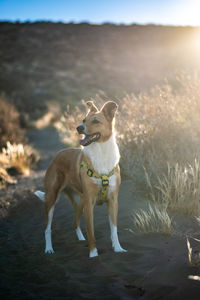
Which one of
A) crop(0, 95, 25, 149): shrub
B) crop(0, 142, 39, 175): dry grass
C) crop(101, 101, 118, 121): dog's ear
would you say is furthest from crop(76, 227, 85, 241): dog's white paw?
crop(0, 95, 25, 149): shrub

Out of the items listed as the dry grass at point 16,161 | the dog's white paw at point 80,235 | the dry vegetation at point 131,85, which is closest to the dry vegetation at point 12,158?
the dry grass at point 16,161

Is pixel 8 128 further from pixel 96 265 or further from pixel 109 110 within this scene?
pixel 96 265

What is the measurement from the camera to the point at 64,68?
43062 mm

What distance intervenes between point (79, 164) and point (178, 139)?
2956 mm

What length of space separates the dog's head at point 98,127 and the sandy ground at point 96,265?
1540 millimetres

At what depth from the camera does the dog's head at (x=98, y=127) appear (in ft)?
13.4

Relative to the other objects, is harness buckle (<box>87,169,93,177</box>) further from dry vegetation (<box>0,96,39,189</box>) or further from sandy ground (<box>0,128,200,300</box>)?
dry vegetation (<box>0,96,39,189</box>)

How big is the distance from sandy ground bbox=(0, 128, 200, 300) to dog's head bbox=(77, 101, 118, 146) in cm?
154

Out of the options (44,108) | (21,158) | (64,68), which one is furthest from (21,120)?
(64,68)

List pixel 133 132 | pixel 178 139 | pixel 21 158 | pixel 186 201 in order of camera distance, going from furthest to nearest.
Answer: pixel 21 158
pixel 133 132
pixel 178 139
pixel 186 201

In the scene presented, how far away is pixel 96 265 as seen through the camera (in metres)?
3.93

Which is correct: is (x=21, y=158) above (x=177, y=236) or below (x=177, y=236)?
above

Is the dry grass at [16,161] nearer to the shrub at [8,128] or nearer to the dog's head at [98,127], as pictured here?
the shrub at [8,128]

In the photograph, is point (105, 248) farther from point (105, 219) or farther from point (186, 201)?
point (186, 201)
